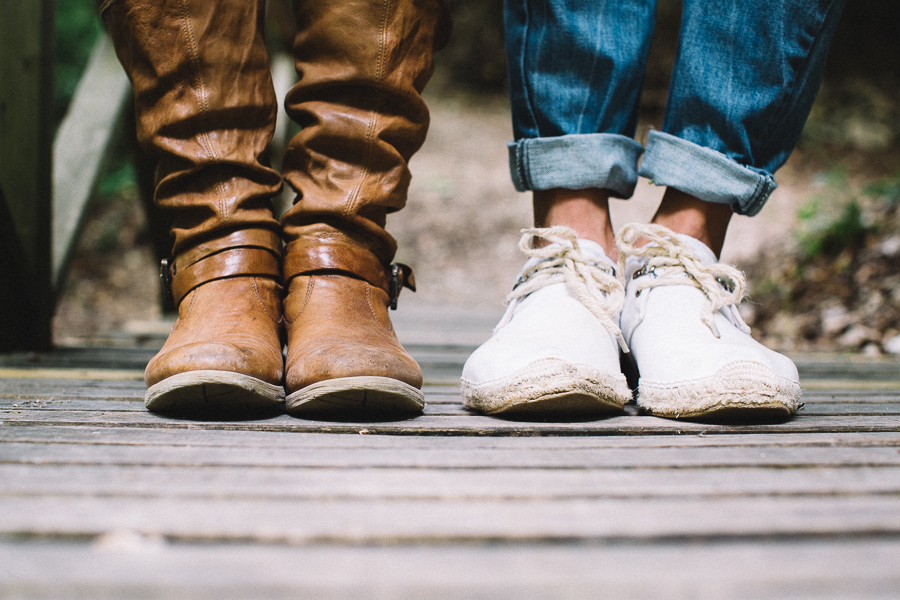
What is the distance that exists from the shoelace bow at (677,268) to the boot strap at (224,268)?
47 cm

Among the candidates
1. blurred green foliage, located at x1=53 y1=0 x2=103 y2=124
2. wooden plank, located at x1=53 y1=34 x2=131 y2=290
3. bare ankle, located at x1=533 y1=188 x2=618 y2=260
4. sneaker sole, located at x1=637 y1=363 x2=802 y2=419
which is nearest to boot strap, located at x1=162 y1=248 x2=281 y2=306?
bare ankle, located at x1=533 y1=188 x2=618 y2=260

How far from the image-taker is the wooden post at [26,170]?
4.15 feet

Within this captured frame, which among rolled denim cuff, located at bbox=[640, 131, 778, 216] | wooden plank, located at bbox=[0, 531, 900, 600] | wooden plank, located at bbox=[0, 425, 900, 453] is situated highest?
rolled denim cuff, located at bbox=[640, 131, 778, 216]

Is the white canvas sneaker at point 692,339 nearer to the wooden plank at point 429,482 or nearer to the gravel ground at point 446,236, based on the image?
the wooden plank at point 429,482

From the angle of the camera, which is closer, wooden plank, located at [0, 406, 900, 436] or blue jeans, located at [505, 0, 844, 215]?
wooden plank, located at [0, 406, 900, 436]

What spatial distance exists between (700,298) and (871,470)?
302 mm

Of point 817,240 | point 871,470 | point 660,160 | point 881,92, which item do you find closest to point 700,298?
point 660,160

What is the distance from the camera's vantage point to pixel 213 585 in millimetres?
360

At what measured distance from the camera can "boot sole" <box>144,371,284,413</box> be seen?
0.69 m

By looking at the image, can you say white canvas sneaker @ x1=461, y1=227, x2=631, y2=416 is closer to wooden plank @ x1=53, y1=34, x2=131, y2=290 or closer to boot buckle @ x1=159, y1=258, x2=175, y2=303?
boot buckle @ x1=159, y1=258, x2=175, y2=303

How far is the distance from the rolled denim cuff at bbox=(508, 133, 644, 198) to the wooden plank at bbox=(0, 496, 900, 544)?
0.50 m

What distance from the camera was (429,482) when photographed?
515mm

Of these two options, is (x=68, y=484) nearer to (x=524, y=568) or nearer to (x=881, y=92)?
(x=524, y=568)

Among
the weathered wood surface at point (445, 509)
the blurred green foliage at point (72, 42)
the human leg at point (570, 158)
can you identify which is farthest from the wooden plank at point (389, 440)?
the blurred green foliage at point (72, 42)
